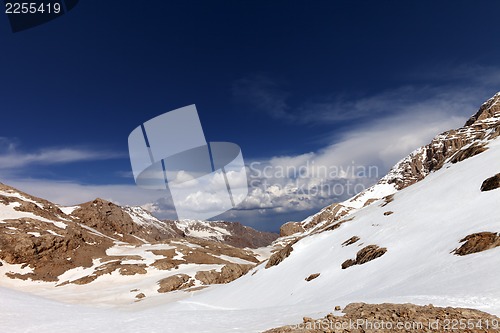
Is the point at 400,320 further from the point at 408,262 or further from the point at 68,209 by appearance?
the point at 68,209

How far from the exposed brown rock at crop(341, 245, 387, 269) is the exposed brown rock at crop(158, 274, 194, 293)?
5653 cm

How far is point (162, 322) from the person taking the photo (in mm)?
17438

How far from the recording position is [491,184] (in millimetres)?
30703

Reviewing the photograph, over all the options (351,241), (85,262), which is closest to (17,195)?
(85,262)

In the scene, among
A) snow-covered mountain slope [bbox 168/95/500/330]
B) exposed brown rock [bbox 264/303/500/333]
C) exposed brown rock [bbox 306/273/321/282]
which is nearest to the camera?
exposed brown rock [bbox 264/303/500/333]

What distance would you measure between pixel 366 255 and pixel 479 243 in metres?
11.8

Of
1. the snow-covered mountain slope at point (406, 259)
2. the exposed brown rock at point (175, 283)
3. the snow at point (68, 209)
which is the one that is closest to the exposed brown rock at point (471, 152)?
the snow-covered mountain slope at point (406, 259)

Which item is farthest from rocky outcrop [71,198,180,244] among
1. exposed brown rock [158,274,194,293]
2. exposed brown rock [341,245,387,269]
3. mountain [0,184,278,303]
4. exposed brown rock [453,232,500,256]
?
exposed brown rock [453,232,500,256]

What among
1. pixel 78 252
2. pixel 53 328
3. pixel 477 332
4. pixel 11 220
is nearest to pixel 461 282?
pixel 477 332

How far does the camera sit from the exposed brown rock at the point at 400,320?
10515 millimetres

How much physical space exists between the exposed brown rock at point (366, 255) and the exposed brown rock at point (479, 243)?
8918 millimetres

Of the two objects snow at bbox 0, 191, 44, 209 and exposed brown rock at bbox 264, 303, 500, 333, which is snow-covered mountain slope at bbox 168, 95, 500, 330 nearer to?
exposed brown rock at bbox 264, 303, 500, 333

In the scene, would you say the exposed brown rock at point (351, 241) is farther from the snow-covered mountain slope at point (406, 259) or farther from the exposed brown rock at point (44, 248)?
the exposed brown rock at point (44, 248)

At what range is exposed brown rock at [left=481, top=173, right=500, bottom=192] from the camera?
98.6 ft
